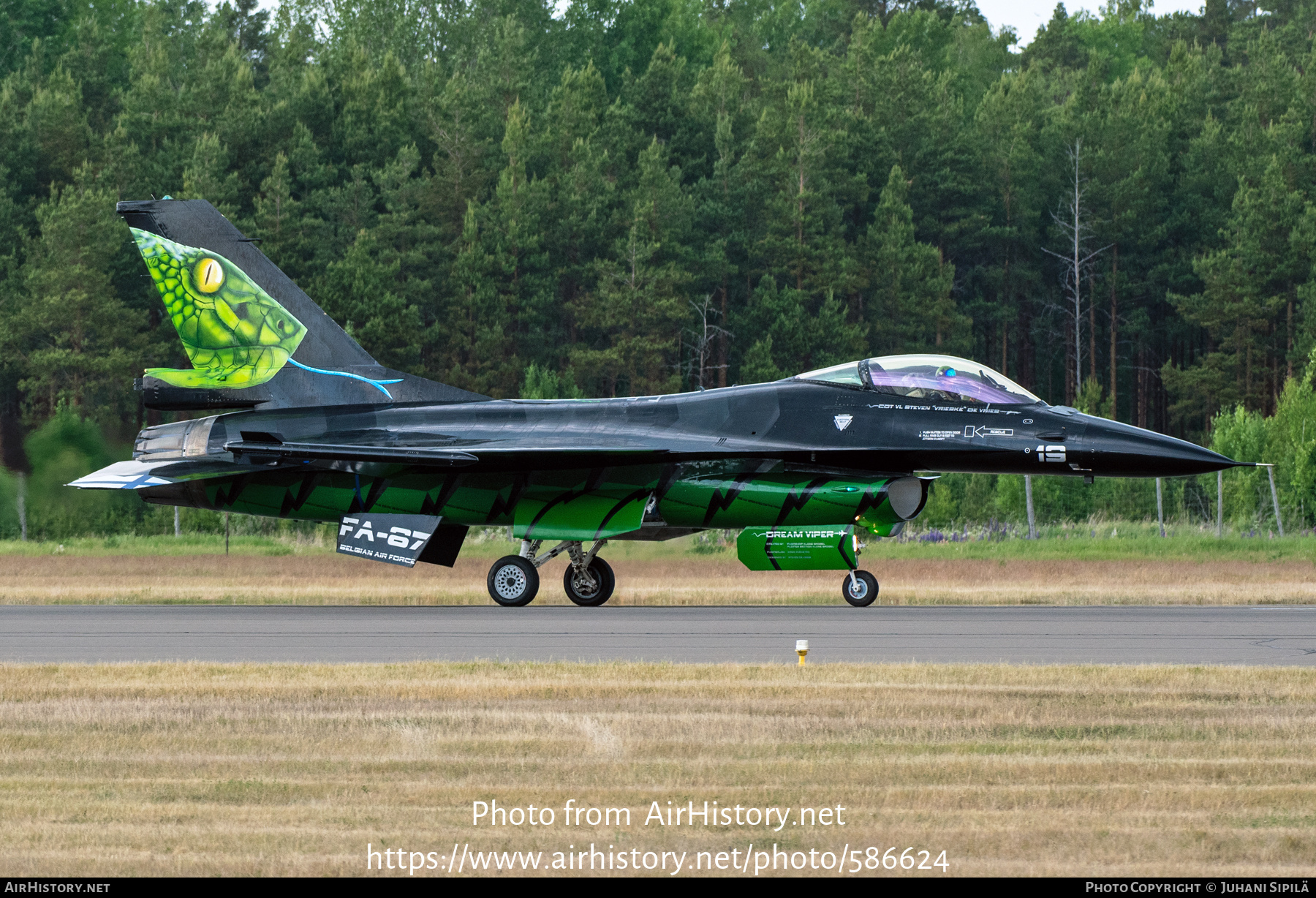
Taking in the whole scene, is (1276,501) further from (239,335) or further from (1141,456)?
(239,335)

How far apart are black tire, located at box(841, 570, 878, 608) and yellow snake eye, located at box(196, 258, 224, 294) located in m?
8.88

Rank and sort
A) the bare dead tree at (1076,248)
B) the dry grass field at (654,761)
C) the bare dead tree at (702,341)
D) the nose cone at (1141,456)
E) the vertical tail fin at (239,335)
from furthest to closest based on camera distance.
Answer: the bare dead tree at (1076,248) < the bare dead tree at (702,341) < the vertical tail fin at (239,335) < the nose cone at (1141,456) < the dry grass field at (654,761)

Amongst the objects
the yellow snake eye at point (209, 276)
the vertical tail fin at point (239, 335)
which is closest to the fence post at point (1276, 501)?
the vertical tail fin at point (239, 335)

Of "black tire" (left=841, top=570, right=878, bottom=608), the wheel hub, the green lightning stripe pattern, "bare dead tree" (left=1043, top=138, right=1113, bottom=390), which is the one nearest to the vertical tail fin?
the green lightning stripe pattern

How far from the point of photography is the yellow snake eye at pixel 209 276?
2120cm

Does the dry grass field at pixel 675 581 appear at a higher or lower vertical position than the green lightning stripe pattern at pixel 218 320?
lower

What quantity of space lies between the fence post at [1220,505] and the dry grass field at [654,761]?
71.6 feet

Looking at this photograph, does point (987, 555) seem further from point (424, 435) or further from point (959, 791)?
point (959, 791)

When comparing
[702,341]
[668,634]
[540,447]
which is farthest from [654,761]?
[702,341]

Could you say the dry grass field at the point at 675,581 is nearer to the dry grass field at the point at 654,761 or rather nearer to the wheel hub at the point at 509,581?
the wheel hub at the point at 509,581

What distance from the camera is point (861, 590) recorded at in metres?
18.8

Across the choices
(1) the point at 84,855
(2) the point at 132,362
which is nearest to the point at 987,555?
(1) the point at 84,855

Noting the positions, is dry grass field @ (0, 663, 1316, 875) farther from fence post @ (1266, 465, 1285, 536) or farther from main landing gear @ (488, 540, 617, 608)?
fence post @ (1266, 465, 1285, 536)

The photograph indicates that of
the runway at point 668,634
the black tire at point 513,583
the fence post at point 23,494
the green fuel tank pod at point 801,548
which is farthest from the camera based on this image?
the fence post at point 23,494
